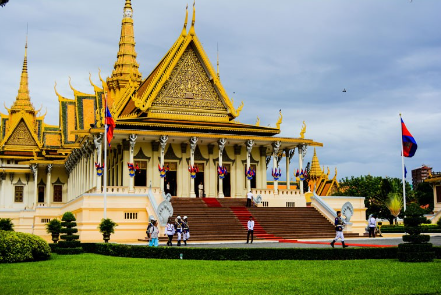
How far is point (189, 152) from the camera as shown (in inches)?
1421

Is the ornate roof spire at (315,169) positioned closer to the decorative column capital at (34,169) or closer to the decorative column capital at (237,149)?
the decorative column capital at (237,149)

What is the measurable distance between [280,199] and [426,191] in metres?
39.7

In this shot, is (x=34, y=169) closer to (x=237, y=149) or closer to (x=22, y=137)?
(x=22, y=137)

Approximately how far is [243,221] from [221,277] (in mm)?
15994

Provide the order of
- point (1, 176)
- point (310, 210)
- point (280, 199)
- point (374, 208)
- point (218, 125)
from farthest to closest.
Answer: point (374, 208), point (1, 176), point (218, 125), point (280, 199), point (310, 210)

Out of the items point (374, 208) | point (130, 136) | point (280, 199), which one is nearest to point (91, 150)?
point (130, 136)

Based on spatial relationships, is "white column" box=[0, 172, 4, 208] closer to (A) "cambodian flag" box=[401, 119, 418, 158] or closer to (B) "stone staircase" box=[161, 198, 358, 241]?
(B) "stone staircase" box=[161, 198, 358, 241]

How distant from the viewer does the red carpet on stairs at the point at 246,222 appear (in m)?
25.8

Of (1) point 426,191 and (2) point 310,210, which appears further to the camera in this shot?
(1) point 426,191

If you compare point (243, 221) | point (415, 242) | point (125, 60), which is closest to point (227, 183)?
point (243, 221)

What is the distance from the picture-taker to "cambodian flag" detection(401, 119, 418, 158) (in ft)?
111

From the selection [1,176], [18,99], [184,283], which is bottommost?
[184,283]

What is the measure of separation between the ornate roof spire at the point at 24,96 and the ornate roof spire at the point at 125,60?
11.3 m

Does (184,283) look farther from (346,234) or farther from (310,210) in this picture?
(310,210)
